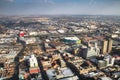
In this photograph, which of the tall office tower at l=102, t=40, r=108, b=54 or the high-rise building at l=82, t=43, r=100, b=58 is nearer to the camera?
the high-rise building at l=82, t=43, r=100, b=58

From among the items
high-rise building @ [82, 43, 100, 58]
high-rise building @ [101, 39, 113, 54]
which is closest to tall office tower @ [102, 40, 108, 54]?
high-rise building @ [101, 39, 113, 54]

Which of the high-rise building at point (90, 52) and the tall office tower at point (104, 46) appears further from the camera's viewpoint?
the tall office tower at point (104, 46)

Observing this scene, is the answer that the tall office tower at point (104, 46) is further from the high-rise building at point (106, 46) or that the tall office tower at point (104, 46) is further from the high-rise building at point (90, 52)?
the high-rise building at point (90, 52)

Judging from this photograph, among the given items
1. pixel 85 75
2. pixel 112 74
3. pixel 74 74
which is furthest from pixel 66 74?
pixel 112 74

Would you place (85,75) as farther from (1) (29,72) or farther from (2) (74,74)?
(1) (29,72)

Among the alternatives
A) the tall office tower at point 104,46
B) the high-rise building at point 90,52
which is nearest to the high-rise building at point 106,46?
the tall office tower at point 104,46

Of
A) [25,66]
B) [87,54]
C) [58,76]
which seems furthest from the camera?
[87,54]

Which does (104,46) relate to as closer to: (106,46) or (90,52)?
(106,46)

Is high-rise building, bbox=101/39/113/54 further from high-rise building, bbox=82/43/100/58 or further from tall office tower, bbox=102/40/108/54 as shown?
high-rise building, bbox=82/43/100/58

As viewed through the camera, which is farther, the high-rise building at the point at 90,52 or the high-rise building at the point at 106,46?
the high-rise building at the point at 106,46

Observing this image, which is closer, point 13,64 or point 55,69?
point 55,69

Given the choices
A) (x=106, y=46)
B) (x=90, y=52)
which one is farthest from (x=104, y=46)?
(x=90, y=52)
